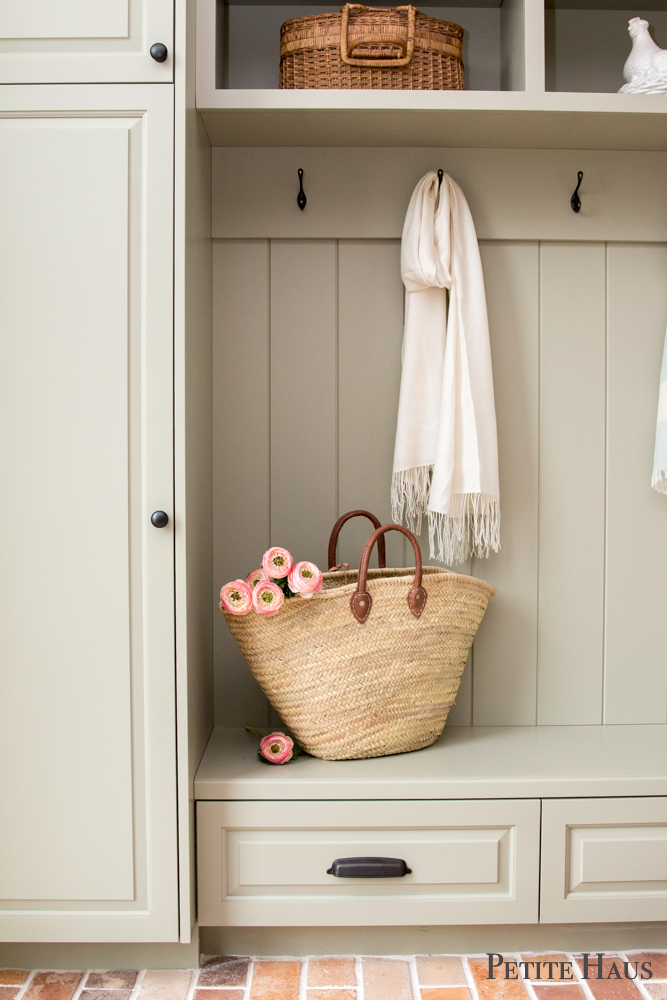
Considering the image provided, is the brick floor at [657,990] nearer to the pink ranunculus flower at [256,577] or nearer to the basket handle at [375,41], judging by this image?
the pink ranunculus flower at [256,577]

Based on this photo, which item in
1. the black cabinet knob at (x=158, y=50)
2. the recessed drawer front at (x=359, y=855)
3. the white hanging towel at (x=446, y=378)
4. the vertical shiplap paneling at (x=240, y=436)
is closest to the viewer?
the black cabinet knob at (x=158, y=50)

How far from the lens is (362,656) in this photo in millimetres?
1471

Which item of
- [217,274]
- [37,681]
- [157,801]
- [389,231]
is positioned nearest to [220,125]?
[217,274]

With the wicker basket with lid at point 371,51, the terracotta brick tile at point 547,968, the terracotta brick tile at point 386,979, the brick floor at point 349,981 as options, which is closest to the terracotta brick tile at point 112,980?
the brick floor at point 349,981

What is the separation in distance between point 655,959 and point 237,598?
3.67 ft

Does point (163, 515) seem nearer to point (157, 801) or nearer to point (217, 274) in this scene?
point (157, 801)

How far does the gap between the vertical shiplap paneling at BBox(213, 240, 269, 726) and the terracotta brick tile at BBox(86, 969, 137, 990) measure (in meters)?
0.57

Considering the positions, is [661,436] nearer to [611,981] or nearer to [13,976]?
[611,981]

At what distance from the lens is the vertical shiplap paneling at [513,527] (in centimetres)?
176

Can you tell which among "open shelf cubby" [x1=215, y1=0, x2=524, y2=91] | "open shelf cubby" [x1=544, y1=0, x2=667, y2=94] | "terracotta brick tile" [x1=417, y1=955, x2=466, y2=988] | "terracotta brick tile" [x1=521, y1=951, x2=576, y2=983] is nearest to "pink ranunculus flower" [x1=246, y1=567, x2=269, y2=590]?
"terracotta brick tile" [x1=417, y1=955, x2=466, y2=988]

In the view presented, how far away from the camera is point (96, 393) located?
4.39ft

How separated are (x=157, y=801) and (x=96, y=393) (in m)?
0.76

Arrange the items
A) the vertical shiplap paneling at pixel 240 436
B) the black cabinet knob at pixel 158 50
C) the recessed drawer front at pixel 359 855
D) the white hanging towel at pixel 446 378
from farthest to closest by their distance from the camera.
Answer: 1. the vertical shiplap paneling at pixel 240 436
2. the white hanging towel at pixel 446 378
3. the recessed drawer front at pixel 359 855
4. the black cabinet knob at pixel 158 50

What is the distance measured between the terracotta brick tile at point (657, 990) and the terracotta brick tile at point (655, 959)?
0.9 inches
